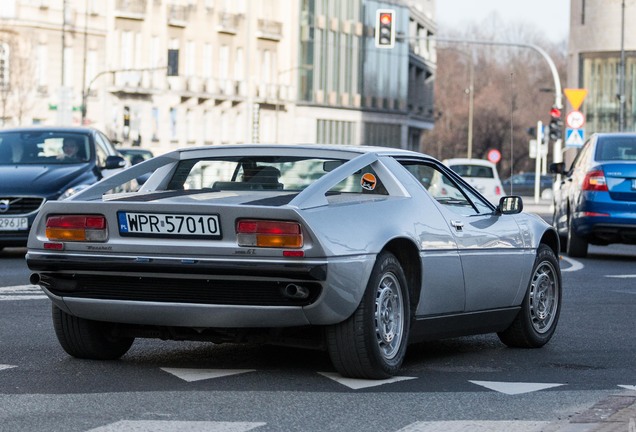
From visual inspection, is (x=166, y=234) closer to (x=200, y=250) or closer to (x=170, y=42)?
(x=200, y=250)

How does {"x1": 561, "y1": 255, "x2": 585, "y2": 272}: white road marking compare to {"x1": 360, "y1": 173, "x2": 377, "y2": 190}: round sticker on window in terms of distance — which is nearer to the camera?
{"x1": 360, "y1": 173, "x2": 377, "y2": 190}: round sticker on window

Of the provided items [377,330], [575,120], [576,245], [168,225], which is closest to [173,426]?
[168,225]

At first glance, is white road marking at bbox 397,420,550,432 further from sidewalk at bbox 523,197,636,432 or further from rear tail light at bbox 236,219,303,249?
rear tail light at bbox 236,219,303,249

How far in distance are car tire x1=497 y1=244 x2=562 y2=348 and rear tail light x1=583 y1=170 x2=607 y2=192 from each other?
33.0ft

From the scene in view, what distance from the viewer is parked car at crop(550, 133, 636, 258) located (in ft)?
65.8

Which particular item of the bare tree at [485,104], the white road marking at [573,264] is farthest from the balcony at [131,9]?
the white road marking at [573,264]

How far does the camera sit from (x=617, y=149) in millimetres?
20438

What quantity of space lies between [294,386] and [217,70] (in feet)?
287

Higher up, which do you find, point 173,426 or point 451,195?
point 451,195

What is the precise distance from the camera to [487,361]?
29.9 feet

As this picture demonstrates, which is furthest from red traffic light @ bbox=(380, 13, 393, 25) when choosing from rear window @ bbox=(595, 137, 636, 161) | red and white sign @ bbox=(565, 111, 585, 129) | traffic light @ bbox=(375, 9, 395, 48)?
rear window @ bbox=(595, 137, 636, 161)

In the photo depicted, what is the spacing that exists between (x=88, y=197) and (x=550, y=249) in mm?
3166

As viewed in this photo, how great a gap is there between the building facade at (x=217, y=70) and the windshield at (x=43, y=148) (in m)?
55.5

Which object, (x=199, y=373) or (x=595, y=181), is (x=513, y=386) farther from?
(x=595, y=181)
